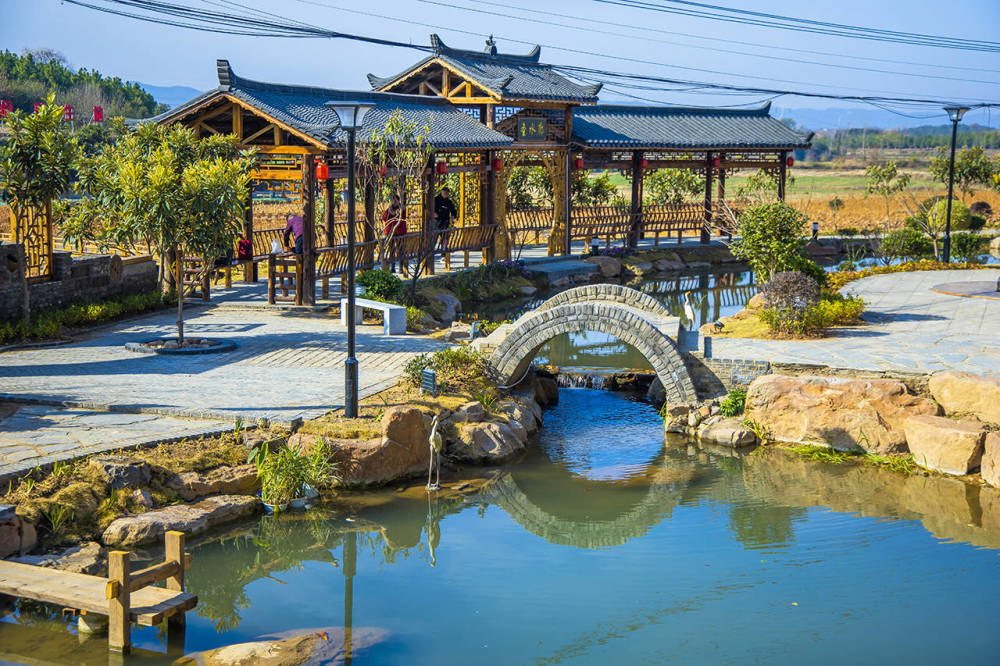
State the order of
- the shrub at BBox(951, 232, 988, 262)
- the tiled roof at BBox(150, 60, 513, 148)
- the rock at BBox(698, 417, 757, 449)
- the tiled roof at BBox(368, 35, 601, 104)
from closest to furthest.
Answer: the rock at BBox(698, 417, 757, 449)
the tiled roof at BBox(150, 60, 513, 148)
the tiled roof at BBox(368, 35, 601, 104)
the shrub at BBox(951, 232, 988, 262)

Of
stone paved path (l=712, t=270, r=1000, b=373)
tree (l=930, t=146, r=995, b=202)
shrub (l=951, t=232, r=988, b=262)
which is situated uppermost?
tree (l=930, t=146, r=995, b=202)

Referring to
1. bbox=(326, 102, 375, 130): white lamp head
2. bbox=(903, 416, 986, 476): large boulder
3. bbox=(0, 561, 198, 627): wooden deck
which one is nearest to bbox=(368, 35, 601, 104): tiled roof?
bbox=(326, 102, 375, 130): white lamp head

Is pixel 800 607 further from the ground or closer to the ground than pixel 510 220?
closer to the ground

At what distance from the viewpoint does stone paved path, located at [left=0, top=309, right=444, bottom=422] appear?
41.0 feet

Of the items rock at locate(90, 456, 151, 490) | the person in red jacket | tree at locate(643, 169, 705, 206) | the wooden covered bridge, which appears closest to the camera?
rock at locate(90, 456, 151, 490)

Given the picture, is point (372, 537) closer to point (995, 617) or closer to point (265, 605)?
point (265, 605)

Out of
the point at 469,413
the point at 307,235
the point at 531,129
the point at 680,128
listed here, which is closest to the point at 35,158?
the point at 307,235

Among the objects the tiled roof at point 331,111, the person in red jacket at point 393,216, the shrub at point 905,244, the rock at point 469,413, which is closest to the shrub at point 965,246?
the shrub at point 905,244

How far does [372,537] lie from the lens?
10852 mm

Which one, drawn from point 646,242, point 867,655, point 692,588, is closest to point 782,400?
point 692,588

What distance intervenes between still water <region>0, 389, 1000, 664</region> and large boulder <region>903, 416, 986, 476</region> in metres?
0.35

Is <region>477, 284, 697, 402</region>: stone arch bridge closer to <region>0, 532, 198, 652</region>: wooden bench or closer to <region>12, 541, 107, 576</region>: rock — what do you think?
<region>12, 541, 107, 576</region>: rock

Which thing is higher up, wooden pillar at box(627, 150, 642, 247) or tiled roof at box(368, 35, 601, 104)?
tiled roof at box(368, 35, 601, 104)

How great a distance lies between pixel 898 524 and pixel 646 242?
24245mm
